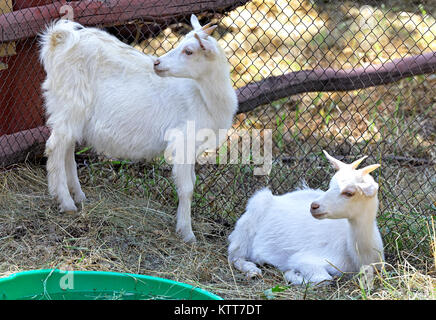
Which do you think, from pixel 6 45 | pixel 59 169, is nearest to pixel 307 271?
pixel 59 169

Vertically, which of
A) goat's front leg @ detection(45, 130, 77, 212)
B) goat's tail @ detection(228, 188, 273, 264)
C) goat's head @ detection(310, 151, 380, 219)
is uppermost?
goat's head @ detection(310, 151, 380, 219)

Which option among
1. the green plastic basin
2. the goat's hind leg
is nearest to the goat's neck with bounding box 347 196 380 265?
the goat's hind leg

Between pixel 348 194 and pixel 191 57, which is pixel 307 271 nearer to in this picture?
pixel 348 194

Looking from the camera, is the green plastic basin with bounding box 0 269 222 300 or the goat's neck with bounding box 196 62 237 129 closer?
the green plastic basin with bounding box 0 269 222 300

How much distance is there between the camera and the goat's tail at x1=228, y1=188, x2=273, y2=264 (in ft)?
15.9

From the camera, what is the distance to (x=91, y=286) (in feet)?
13.2

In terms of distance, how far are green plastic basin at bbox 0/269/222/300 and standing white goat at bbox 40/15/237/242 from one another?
42.6 inches

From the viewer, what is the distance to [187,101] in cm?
504

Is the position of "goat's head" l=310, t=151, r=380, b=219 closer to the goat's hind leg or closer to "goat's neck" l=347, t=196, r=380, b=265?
"goat's neck" l=347, t=196, r=380, b=265

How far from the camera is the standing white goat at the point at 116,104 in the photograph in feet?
16.5

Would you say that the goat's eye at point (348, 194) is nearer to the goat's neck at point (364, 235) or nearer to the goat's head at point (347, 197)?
the goat's head at point (347, 197)

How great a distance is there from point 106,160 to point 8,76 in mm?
1147

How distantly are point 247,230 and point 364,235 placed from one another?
912mm
